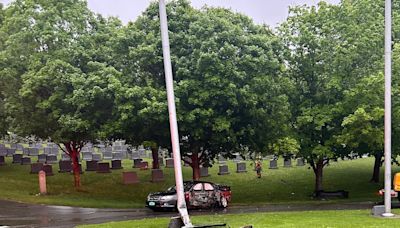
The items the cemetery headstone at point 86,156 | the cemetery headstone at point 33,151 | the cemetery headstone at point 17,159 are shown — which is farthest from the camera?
the cemetery headstone at point 33,151

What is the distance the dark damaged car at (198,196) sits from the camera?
2092 cm

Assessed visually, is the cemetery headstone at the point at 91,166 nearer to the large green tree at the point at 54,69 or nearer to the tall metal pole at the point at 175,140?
the large green tree at the point at 54,69

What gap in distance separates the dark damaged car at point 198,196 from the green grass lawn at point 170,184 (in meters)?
2.85

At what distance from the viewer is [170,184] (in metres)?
29.9

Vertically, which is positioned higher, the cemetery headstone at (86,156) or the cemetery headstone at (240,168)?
the cemetery headstone at (86,156)

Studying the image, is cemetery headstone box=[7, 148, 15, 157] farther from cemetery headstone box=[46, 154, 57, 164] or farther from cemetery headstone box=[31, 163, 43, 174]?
cemetery headstone box=[31, 163, 43, 174]

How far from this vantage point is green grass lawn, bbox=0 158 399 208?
25391 millimetres

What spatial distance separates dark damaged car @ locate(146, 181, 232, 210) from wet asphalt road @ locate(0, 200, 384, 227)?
478mm

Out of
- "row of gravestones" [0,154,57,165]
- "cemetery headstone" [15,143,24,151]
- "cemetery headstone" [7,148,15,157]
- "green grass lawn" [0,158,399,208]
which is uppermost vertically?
"cemetery headstone" [15,143,24,151]

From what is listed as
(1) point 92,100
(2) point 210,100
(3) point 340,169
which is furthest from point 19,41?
(3) point 340,169

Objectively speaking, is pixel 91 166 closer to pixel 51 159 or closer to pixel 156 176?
pixel 51 159

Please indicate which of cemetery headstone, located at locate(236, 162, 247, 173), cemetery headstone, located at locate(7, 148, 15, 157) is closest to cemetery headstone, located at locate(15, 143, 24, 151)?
cemetery headstone, located at locate(7, 148, 15, 157)

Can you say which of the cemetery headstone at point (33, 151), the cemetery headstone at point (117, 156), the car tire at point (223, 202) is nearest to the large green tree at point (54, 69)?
the car tire at point (223, 202)

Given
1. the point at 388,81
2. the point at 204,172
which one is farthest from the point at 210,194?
the point at 204,172
